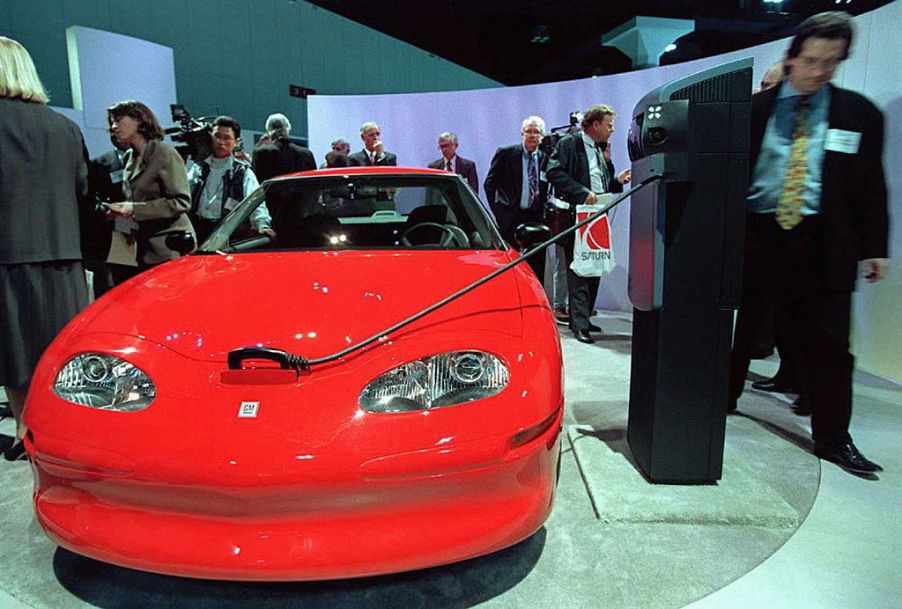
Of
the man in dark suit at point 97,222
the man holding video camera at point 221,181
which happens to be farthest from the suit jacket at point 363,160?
the man in dark suit at point 97,222

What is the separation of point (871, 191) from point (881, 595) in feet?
4.81

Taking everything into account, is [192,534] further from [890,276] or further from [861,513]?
[890,276]

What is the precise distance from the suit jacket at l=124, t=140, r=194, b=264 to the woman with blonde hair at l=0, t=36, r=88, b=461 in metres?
0.48

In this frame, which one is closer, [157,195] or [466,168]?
[157,195]

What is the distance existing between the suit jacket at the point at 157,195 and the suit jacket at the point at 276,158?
180 centimetres

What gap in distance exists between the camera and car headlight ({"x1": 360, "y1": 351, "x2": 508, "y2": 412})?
4.59 feet

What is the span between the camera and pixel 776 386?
3389mm

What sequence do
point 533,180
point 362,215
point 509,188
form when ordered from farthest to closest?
point 509,188, point 533,180, point 362,215

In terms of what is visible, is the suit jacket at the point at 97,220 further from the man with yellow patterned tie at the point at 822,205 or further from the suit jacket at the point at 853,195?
the suit jacket at the point at 853,195

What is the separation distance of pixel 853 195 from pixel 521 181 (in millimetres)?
3437

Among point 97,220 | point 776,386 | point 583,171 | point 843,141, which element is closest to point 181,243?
point 97,220

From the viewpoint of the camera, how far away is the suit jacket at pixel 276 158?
16.1 feet

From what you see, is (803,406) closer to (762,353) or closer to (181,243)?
(762,353)

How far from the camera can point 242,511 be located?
4.26ft
